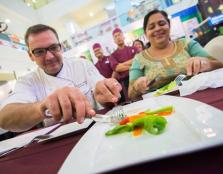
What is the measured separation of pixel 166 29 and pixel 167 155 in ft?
4.44

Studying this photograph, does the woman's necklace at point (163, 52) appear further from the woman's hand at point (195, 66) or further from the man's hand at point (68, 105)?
the man's hand at point (68, 105)

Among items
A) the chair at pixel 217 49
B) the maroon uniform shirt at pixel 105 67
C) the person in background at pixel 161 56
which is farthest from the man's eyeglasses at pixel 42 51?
the maroon uniform shirt at pixel 105 67

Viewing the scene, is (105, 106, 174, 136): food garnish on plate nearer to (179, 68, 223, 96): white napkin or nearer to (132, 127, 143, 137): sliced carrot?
(132, 127, 143, 137): sliced carrot

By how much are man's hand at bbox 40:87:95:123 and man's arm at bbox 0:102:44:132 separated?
17 cm

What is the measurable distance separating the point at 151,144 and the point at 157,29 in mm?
1283

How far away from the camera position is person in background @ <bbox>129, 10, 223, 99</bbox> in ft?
3.84

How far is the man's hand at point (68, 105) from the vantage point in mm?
459

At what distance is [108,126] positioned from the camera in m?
0.48

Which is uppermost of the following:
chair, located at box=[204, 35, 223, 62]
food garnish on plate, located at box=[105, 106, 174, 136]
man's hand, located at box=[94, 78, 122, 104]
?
man's hand, located at box=[94, 78, 122, 104]

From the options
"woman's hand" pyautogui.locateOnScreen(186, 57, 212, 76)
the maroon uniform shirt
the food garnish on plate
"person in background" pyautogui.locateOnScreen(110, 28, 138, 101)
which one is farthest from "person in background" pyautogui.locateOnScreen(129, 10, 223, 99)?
the maroon uniform shirt

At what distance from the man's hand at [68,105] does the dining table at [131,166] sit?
7 cm

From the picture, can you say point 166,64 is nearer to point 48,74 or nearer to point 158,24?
point 158,24

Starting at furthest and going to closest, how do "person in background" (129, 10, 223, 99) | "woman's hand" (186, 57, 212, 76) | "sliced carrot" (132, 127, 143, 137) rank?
"person in background" (129, 10, 223, 99) < "woman's hand" (186, 57, 212, 76) < "sliced carrot" (132, 127, 143, 137)

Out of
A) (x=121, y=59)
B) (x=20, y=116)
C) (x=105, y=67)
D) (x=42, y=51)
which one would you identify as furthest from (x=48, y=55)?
(x=105, y=67)
